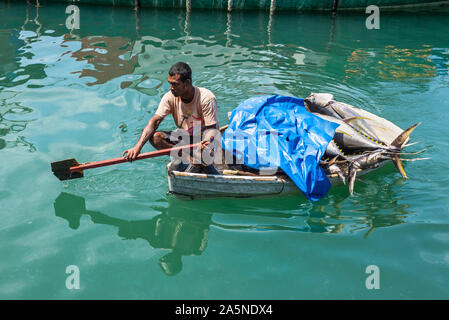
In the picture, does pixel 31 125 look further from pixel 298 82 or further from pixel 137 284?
pixel 298 82

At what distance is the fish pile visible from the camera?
17.5 ft

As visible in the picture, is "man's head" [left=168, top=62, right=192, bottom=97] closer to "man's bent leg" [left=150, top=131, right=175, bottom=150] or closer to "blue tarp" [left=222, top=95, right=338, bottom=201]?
"man's bent leg" [left=150, top=131, right=175, bottom=150]

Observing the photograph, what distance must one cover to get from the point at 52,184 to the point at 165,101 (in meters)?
2.12

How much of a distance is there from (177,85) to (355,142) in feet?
9.28

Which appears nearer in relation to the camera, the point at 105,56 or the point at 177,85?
the point at 177,85

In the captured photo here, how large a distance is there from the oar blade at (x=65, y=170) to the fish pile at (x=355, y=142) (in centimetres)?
337

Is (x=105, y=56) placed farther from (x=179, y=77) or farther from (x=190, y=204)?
(x=190, y=204)

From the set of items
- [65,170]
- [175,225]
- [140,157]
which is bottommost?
[175,225]

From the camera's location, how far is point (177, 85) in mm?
4609

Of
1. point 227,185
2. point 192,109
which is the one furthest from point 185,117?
point 227,185

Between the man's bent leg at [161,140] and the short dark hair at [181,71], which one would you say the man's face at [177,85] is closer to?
the short dark hair at [181,71]

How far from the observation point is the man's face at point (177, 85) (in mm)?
4574

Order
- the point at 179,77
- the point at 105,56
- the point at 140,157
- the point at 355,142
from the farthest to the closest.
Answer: the point at 105,56
the point at 355,142
the point at 140,157
the point at 179,77

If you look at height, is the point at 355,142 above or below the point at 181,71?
below
